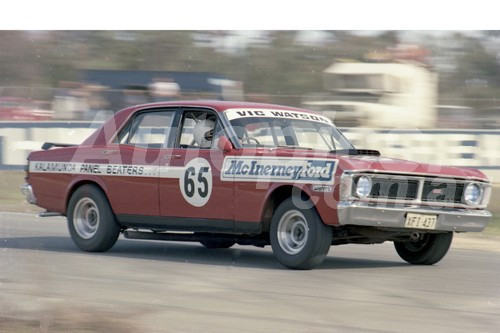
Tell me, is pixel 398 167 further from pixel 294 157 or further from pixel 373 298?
pixel 373 298

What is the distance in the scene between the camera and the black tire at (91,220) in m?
9.69

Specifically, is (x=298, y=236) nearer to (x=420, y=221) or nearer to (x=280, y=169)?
(x=280, y=169)

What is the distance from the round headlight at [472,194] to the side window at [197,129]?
238 cm

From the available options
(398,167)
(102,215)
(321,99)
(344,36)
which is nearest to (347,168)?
(398,167)

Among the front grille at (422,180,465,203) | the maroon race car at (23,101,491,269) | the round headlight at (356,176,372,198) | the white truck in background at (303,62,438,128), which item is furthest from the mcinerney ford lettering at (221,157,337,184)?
the white truck in background at (303,62,438,128)

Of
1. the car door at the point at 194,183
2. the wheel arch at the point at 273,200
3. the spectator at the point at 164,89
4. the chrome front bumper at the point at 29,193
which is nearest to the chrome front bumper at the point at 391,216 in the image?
the wheel arch at the point at 273,200

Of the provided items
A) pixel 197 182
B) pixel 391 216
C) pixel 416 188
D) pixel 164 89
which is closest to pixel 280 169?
pixel 197 182

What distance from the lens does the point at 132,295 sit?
22.8 feet

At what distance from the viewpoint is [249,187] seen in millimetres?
8594

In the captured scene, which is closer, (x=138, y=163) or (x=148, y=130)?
(x=138, y=163)

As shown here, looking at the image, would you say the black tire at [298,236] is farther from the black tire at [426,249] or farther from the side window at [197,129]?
the black tire at [426,249]

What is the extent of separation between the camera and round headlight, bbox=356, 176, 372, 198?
26.5ft

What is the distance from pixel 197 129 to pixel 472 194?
2.64m

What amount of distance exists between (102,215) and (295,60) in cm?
1605
